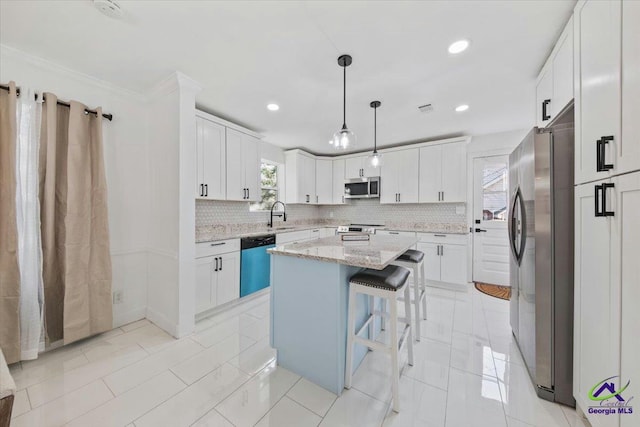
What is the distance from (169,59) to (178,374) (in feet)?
8.62

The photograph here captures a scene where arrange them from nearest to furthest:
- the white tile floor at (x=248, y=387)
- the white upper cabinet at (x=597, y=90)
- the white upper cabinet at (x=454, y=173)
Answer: the white upper cabinet at (x=597, y=90) → the white tile floor at (x=248, y=387) → the white upper cabinet at (x=454, y=173)

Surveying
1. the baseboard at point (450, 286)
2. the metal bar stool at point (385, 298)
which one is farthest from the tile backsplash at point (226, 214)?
the baseboard at point (450, 286)

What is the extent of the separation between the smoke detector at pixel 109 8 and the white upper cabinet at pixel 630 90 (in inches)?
107

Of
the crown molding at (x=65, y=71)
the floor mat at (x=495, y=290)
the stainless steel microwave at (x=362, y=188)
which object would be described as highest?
the crown molding at (x=65, y=71)

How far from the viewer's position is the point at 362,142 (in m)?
4.51

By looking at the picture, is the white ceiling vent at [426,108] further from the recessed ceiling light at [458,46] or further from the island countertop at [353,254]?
the island countertop at [353,254]

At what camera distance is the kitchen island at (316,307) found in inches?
66.5

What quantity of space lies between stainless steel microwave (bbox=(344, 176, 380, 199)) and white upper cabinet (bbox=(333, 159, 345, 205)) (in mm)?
147

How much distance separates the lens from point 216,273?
2916 mm

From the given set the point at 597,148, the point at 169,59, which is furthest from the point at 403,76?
the point at 169,59

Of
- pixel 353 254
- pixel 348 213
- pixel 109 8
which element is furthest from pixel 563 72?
pixel 348 213

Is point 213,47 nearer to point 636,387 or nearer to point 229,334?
point 229,334

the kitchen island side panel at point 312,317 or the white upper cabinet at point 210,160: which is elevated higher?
the white upper cabinet at point 210,160

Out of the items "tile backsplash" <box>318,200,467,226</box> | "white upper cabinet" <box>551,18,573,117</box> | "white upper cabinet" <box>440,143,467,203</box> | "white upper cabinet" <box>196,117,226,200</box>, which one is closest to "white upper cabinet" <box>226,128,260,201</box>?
"white upper cabinet" <box>196,117,226,200</box>
